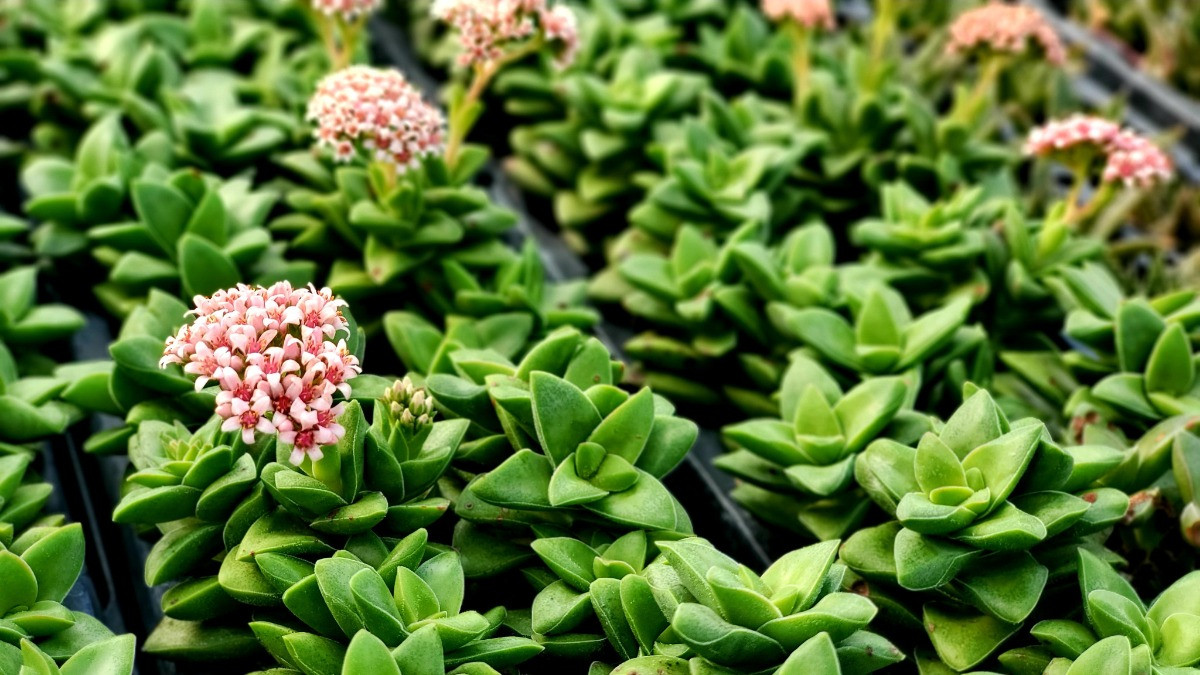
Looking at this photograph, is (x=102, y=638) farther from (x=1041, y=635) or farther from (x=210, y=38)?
(x=210, y=38)

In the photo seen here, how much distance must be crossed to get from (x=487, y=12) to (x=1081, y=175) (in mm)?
1175

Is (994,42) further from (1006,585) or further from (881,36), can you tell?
(1006,585)

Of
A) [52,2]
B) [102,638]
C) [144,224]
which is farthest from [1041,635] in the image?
[52,2]

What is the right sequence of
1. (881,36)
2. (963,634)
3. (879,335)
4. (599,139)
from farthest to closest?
(881,36), (599,139), (879,335), (963,634)

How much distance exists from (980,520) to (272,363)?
2.90 ft

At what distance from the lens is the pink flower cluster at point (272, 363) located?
1200mm

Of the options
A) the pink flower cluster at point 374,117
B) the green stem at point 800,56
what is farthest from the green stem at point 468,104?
the green stem at point 800,56

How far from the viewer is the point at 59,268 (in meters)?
2.03

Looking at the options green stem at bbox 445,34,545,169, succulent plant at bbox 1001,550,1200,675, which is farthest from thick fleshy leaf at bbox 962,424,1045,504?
green stem at bbox 445,34,545,169

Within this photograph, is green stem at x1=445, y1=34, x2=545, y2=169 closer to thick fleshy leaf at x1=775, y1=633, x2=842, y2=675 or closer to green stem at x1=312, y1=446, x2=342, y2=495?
green stem at x1=312, y1=446, x2=342, y2=495

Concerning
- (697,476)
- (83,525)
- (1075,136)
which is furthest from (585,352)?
(1075,136)

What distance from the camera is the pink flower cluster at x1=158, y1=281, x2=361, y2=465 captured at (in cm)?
120

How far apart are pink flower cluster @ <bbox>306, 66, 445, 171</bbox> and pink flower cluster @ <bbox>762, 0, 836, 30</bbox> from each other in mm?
1117

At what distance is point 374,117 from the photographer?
1685mm
